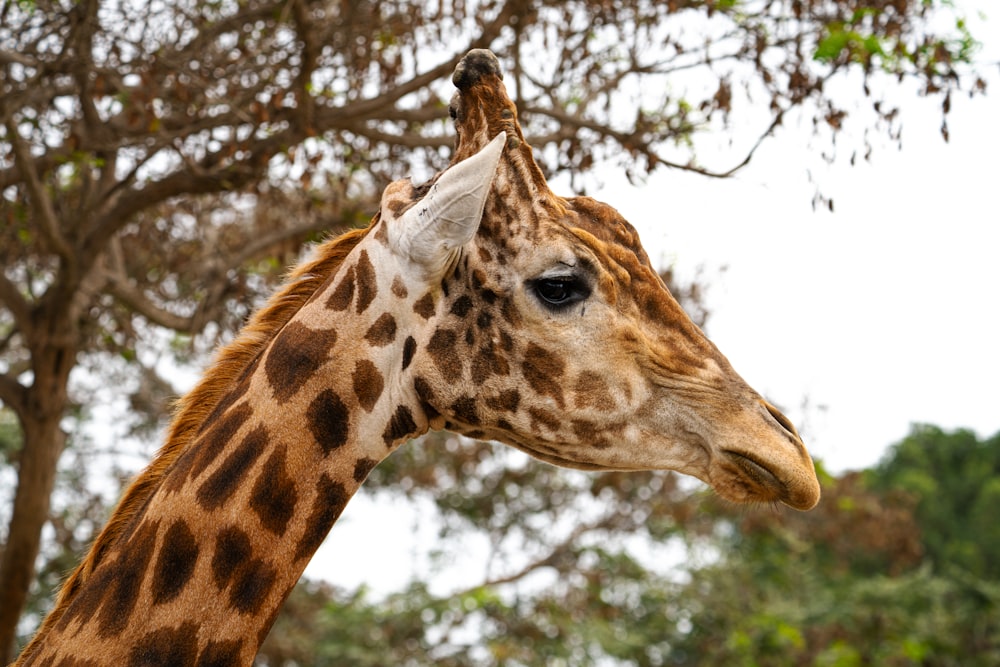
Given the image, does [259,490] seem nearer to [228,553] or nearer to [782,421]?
[228,553]

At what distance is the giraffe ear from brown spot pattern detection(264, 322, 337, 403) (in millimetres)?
361

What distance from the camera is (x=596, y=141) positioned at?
741 cm

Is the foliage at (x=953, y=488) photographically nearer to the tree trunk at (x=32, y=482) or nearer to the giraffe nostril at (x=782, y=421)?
the tree trunk at (x=32, y=482)

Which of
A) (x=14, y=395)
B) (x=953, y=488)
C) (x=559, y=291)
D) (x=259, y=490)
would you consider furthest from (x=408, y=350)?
(x=953, y=488)

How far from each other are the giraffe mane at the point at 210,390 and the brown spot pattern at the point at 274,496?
1.13ft

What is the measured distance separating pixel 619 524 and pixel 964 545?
82.3 feet

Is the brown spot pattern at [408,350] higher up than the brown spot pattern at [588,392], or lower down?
lower down

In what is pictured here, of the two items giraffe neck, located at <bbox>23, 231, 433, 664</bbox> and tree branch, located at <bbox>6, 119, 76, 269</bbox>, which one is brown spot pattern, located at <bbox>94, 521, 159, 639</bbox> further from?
tree branch, located at <bbox>6, 119, 76, 269</bbox>

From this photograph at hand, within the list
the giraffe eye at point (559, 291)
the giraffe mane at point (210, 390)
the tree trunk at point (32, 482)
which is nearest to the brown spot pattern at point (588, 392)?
the giraffe eye at point (559, 291)

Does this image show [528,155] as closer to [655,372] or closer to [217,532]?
[655,372]

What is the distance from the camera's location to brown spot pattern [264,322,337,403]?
316 centimetres

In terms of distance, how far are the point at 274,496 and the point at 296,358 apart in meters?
0.40

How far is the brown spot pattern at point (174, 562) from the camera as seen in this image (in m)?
2.98

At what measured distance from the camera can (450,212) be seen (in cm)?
303
